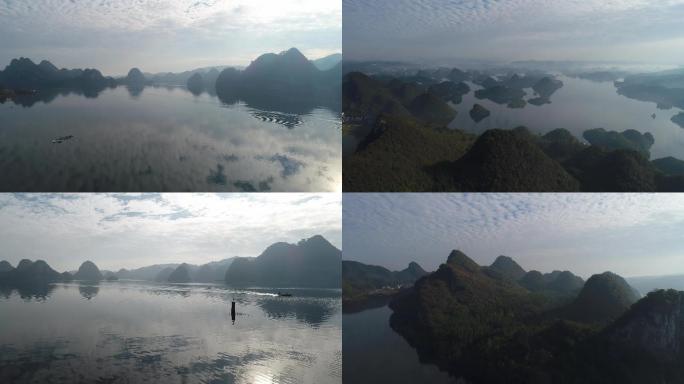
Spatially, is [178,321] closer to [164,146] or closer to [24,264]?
[24,264]

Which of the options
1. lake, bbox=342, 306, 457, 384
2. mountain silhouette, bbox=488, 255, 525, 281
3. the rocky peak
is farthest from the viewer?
mountain silhouette, bbox=488, 255, 525, 281

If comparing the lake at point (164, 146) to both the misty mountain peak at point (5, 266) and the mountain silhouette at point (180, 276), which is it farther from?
the mountain silhouette at point (180, 276)

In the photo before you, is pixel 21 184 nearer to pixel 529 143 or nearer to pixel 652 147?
pixel 529 143

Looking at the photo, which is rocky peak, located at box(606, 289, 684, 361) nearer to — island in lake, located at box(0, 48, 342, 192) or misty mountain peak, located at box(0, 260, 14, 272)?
island in lake, located at box(0, 48, 342, 192)

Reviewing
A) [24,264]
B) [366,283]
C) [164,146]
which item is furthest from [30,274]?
[366,283]

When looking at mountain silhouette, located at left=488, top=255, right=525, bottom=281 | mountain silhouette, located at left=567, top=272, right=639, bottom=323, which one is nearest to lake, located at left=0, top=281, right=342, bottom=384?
mountain silhouette, located at left=488, top=255, right=525, bottom=281

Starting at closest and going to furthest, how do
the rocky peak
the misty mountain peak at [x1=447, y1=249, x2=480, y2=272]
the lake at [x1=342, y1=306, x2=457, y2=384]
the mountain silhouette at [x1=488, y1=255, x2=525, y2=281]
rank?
1. the rocky peak
2. the lake at [x1=342, y1=306, x2=457, y2=384]
3. the misty mountain peak at [x1=447, y1=249, x2=480, y2=272]
4. the mountain silhouette at [x1=488, y1=255, x2=525, y2=281]
